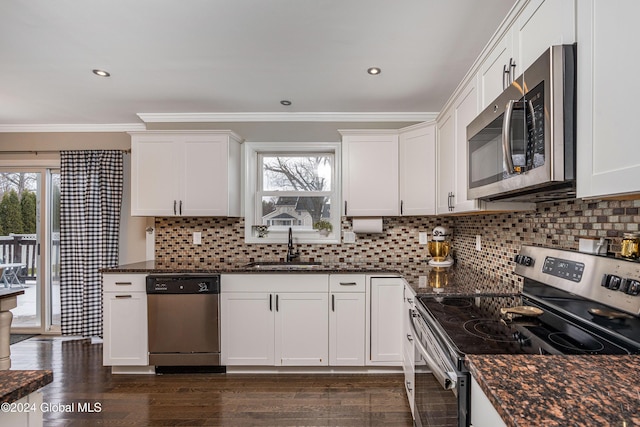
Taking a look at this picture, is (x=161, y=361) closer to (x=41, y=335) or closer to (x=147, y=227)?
(x=147, y=227)

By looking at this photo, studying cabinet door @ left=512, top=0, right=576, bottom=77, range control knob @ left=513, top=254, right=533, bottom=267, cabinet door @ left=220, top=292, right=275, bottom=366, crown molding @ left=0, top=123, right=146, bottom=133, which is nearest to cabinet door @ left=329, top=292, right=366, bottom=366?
cabinet door @ left=220, top=292, right=275, bottom=366

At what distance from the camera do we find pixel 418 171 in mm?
3045

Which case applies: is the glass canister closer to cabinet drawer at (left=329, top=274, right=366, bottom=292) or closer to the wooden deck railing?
cabinet drawer at (left=329, top=274, right=366, bottom=292)

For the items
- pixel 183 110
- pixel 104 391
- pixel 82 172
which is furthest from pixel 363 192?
pixel 82 172

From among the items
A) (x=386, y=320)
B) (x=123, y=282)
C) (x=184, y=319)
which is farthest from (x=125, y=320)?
(x=386, y=320)

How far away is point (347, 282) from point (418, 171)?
1167 mm

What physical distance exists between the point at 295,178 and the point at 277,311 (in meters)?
1.44

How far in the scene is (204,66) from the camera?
94.4 inches

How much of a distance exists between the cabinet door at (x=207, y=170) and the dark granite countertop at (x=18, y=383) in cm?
238

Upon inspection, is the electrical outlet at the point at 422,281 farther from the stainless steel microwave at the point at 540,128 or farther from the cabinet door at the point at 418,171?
the stainless steel microwave at the point at 540,128

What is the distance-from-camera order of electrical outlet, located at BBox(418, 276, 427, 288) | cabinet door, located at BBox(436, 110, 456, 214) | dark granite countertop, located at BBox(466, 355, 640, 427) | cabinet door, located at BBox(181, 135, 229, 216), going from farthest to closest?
cabinet door, located at BBox(181, 135, 229, 216), cabinet door, located at BBox(436, 110, 456, 214), electrical outlet, located at BBox(418, 276, 427, 288), dark granite countertop, located at BBox(466, 355, 640, 427)

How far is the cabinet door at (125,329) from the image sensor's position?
9.30 feet

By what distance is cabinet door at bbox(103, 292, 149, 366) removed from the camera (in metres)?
2.84

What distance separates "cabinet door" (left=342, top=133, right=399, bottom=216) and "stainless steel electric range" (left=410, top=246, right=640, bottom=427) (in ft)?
4.86
